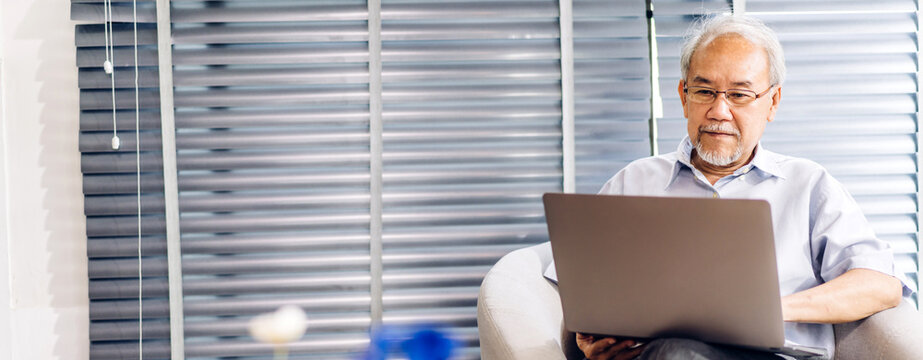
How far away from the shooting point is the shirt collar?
1.78 meters

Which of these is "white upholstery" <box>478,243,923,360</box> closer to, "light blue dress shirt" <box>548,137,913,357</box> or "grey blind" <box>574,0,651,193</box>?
"light blue dress shirt" <box>548,137,913,357</box>

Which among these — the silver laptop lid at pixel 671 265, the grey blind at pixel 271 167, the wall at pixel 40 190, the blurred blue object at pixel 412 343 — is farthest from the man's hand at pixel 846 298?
the wall at pixel 40 190

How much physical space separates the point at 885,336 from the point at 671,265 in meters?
0.70

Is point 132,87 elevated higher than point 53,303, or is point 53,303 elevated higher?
point 132,87

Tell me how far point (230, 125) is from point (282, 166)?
0.27 meters

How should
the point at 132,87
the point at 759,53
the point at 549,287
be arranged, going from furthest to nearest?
1. the point at 132,87
2. the point at 549,287
3. the point at 759,53

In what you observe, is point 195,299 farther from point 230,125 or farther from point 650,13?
point 650,13

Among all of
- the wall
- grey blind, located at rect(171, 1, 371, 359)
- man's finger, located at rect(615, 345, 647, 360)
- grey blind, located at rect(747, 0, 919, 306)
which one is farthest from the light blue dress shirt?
the wall

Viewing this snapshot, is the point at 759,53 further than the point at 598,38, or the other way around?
the point at 598,38

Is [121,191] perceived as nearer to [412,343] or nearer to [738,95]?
[412,343]

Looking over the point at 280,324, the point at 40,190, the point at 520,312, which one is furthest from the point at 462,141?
the point at 40,190

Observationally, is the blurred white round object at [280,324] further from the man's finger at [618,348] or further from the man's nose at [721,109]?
the man's nose at [721,109]

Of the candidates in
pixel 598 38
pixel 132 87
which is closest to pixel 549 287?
pixel 598 38

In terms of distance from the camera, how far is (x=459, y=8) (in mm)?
2750
